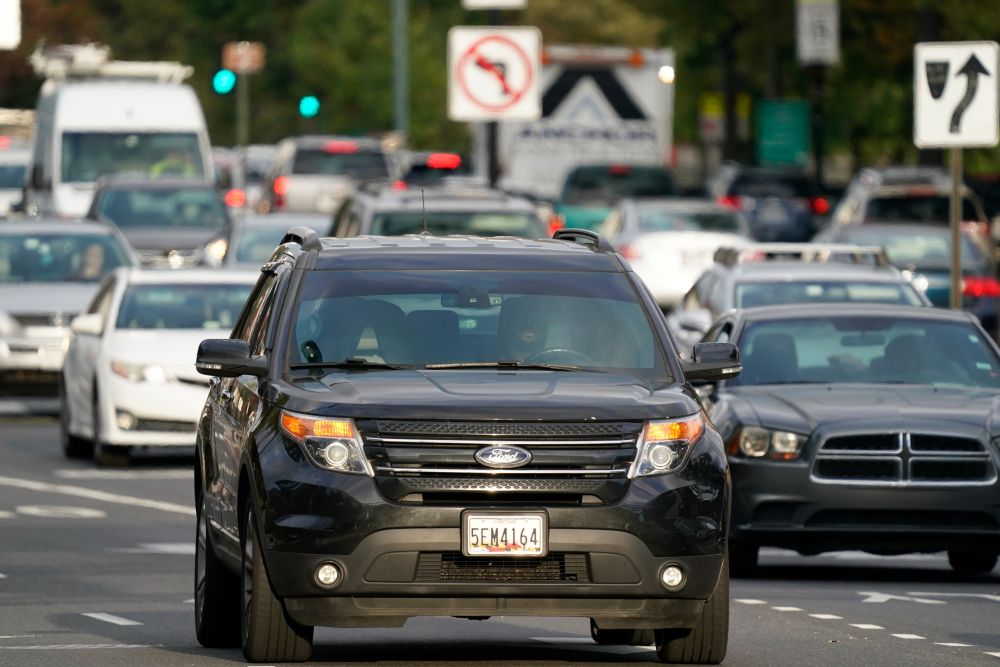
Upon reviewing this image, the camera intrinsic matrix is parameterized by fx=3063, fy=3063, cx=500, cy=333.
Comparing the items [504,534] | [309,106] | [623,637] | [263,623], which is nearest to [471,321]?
[504,534]

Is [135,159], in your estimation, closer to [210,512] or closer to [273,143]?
[210,512]

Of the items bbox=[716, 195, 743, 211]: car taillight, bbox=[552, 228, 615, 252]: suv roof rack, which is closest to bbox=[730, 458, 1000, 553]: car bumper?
bbox=[552, 228, 615, 252]: suv roof rack

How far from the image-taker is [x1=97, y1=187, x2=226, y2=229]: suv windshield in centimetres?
3978

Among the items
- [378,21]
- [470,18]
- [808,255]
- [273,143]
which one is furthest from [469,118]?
[273,143]

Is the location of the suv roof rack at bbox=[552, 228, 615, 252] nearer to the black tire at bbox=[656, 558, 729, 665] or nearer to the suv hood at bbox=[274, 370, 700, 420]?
the suv hood at bbox=[274, 370, 700, 420]

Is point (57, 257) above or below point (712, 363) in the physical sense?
below

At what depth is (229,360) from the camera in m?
11.2

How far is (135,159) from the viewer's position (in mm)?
43844

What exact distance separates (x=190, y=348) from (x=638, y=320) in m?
12.0

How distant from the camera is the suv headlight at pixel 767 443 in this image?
15281 mm

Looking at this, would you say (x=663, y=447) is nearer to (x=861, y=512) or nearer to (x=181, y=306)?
(x=861, y=512)

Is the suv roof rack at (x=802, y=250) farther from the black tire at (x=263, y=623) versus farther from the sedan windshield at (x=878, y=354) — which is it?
the black tire at (x=263, y=623)

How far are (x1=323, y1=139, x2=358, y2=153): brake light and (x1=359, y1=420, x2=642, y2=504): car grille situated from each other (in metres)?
39.2

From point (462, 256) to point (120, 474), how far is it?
11.6m
